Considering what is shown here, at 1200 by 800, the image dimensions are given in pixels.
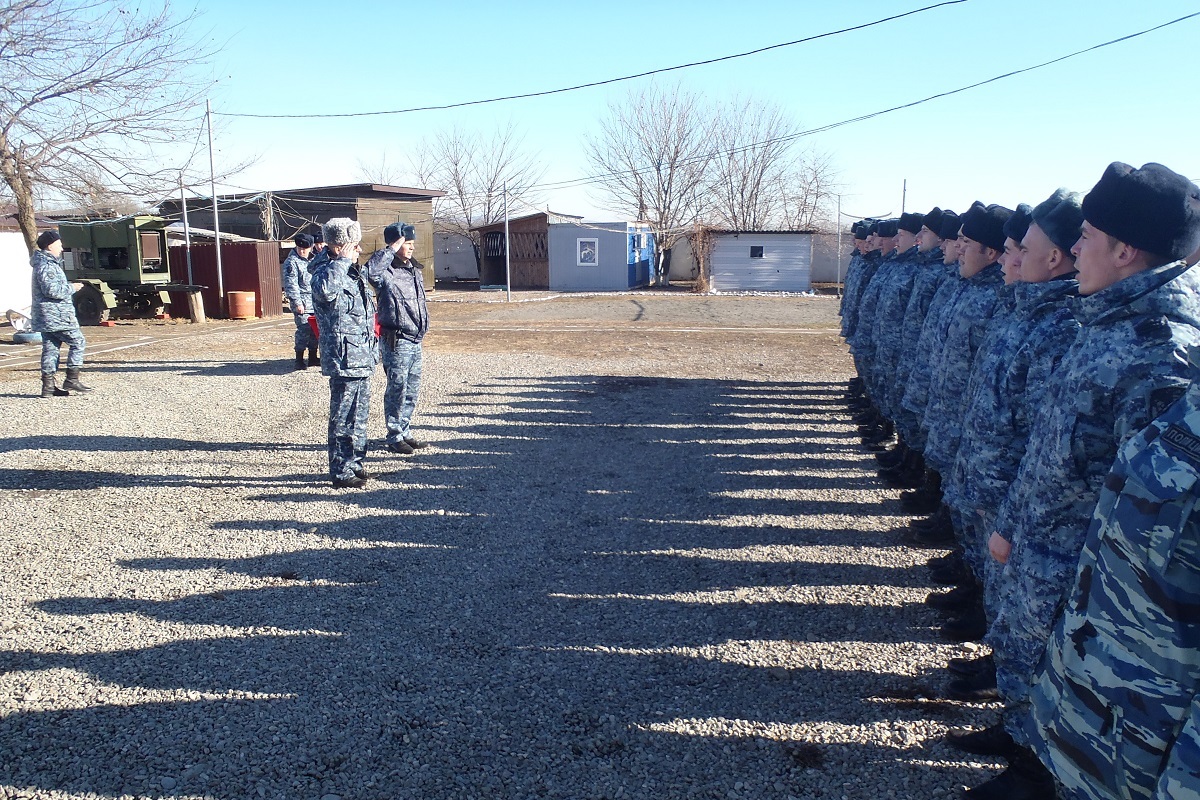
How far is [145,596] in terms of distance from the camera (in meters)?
4.16

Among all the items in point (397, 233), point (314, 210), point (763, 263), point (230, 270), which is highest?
point (314, 210)

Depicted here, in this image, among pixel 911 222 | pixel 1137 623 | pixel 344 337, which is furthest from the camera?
pixel 911 222

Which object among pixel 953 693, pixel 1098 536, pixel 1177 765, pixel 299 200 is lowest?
pixel 953 693

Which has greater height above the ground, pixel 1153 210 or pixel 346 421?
pixel 1153 210

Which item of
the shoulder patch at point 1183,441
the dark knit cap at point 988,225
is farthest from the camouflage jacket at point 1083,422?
the dark knit cap at point 988,225

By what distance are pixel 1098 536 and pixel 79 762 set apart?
10.3 ft

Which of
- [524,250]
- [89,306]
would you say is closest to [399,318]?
[89,306]

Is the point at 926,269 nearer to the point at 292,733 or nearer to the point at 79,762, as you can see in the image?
the point at 292,733

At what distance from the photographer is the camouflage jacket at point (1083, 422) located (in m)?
2.12

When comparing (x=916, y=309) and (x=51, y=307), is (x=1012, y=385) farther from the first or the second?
(x=51, y=307)

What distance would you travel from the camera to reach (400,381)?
6801mm

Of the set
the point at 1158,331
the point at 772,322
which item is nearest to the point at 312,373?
the point at 1158,331

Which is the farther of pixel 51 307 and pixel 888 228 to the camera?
pixel 51 307

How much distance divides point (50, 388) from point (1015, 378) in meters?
9.99
